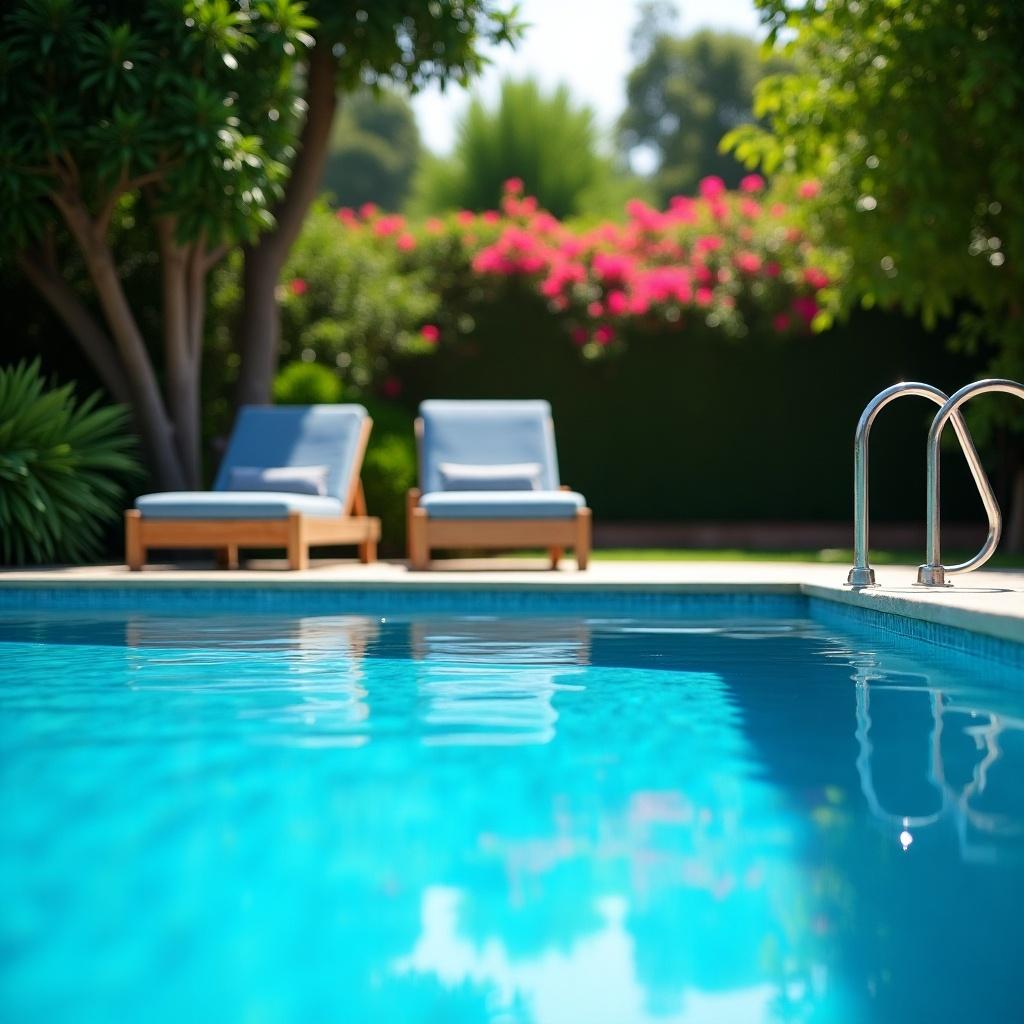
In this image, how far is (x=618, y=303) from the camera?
11602mm

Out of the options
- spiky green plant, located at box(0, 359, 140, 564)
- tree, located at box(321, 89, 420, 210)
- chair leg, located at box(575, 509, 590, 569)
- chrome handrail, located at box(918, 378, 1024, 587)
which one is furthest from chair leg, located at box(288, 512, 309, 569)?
tree, located at box(321, 89, 420, 210)

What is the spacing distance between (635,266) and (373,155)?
104 feet

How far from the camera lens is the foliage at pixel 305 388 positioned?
10.2 meters

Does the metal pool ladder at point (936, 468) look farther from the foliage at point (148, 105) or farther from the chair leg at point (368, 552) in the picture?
the foliage at point (148, 105)

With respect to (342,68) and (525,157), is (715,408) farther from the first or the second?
(525,157)

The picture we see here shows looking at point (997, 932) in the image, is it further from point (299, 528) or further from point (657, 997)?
point (299, 528)

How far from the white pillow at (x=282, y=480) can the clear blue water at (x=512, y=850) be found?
4128mm

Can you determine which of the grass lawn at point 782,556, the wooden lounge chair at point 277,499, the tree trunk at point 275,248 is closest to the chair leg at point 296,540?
the wooden lounge chair at point 277,499

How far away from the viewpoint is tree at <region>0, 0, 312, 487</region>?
777 cm

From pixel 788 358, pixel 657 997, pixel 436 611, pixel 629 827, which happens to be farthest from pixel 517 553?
pixel 657 997

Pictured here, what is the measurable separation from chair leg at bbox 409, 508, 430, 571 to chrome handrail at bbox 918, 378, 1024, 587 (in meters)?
3.05

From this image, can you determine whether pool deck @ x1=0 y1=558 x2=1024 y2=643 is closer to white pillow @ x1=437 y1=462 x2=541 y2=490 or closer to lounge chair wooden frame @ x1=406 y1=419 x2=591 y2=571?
lounge chair wooden frame @ x1=406 y1=419 x2=591 y2=571

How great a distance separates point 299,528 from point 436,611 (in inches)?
51.4

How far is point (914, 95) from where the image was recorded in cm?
892
